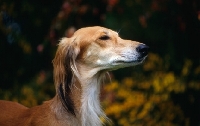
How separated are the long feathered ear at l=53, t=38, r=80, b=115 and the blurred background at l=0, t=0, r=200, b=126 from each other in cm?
266

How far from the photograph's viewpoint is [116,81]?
360 inches

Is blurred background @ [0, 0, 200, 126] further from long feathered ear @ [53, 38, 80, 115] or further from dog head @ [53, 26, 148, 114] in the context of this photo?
long feathered ear @ [53, 38, 80, 115]

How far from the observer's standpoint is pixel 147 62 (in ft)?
29.9

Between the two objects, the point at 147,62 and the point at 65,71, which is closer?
the point at 65,71

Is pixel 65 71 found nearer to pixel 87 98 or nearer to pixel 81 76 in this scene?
pixel 81 76

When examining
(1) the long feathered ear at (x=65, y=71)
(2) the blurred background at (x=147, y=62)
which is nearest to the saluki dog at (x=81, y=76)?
(1) the long feathered ear at (x=65, y=71)

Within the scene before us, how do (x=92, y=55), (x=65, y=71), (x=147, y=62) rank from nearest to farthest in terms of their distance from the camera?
(x=65, y=71) → (x=92, y=55) → (x=147, y=62)

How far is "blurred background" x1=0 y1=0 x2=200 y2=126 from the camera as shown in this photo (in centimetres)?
893

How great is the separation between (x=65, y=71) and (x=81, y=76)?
0.17 meters

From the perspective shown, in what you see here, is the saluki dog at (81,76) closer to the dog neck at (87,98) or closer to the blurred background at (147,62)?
the dog neck at (87,98)

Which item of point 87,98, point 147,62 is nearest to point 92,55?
point 87,98

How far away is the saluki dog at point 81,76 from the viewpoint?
6.23 m

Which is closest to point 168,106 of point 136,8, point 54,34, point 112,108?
point 112,108

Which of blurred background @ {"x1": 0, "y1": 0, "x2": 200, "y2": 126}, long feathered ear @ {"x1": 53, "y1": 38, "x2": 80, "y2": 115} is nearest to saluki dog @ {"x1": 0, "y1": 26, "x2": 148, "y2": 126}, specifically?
long feathered ear @ {"x1": 53, "y1": 38, "x2": 80, "y2": 115}
